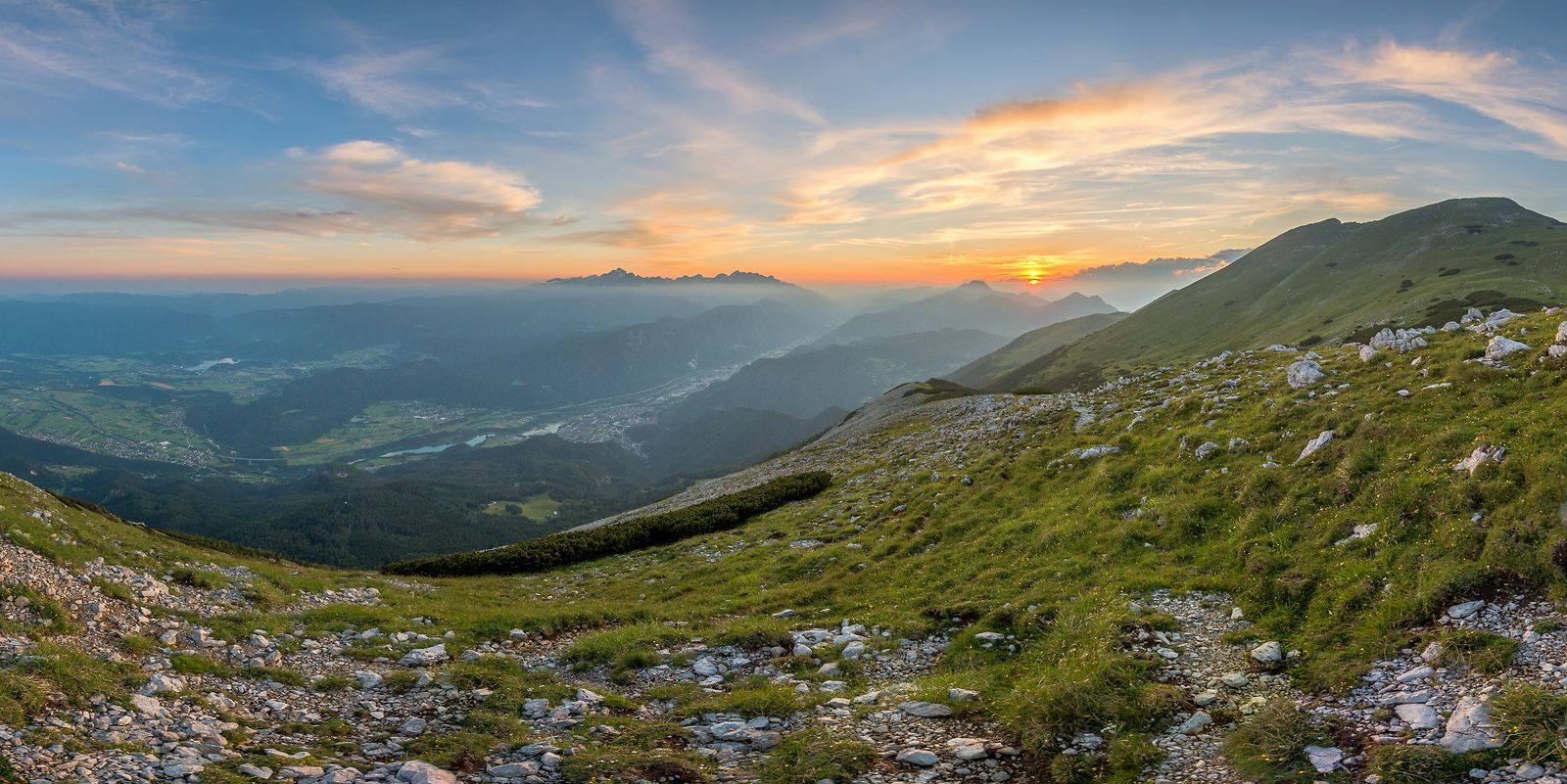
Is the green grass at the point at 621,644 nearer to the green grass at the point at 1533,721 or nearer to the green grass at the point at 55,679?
the green grass at the point at 55,679

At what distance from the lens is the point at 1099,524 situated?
822 inches

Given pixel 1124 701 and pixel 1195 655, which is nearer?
pixel 1124 701

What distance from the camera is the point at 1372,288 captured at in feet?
397

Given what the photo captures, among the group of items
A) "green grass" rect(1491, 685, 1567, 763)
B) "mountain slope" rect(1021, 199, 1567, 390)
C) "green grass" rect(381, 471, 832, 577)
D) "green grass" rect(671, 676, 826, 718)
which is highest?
"mountain slope" rect(1021, 199, 1567, 390)

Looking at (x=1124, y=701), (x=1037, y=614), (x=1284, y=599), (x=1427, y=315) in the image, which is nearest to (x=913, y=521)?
(x=1037, y=614)

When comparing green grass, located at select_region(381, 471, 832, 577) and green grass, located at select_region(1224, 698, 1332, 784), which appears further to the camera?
green grass, located at select_region(381, 471, 832, 577)

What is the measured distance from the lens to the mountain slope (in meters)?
87.8

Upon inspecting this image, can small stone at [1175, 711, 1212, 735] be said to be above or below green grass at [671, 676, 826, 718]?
above

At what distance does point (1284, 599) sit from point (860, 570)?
13544mm

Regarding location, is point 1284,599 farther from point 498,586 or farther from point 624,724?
point 498,586

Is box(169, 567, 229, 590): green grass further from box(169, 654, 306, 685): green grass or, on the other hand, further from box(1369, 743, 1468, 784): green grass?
box(1369, 743, 1468, 784): green grass

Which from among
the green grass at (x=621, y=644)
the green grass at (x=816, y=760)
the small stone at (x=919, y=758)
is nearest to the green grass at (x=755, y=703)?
the green grass at (x=816, y=760)

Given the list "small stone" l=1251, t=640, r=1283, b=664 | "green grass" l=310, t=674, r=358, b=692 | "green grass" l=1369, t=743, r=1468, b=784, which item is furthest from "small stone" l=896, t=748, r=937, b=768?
"green grass" l=310, t=674, r=358, b=692

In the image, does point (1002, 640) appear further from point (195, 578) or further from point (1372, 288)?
point (1372, 288)
